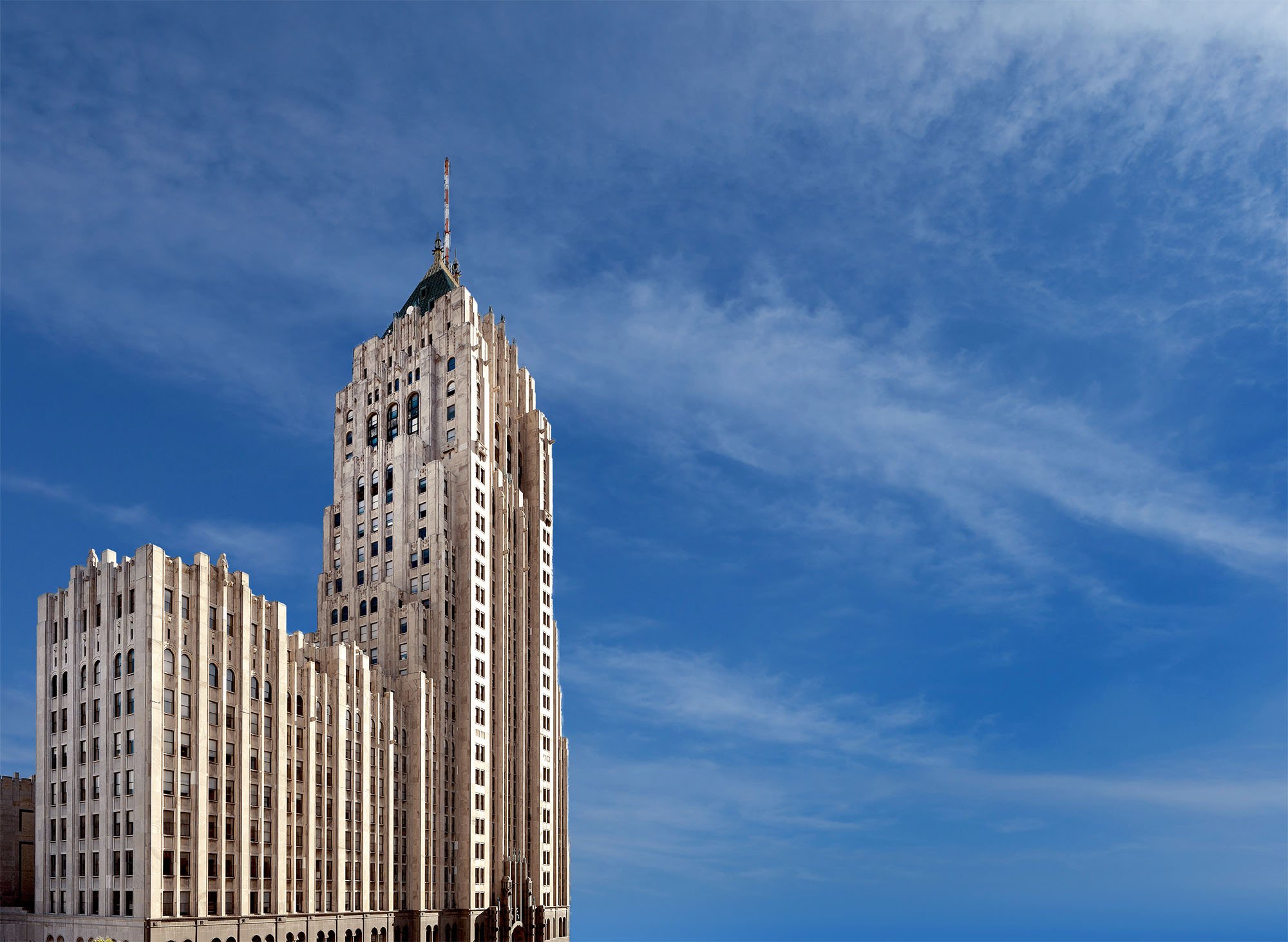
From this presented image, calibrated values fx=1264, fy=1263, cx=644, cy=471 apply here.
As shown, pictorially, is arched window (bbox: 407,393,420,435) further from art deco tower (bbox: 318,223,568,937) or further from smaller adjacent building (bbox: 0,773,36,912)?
smaller adjacent building (bbox: 0,773,36,912)

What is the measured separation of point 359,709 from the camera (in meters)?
134

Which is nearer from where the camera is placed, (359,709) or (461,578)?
(359,709)

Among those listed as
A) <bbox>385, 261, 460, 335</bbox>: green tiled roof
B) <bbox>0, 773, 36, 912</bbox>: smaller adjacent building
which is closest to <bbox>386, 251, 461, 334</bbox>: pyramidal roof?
<bbox>385, 261, 460, 335</bbox>: green tiled roof

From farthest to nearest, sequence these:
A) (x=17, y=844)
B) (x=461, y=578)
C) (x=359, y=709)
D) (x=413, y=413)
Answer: (x=413, y=413) < (x=461, y=578) < (x=359, y=709) < (x=17, y=844)

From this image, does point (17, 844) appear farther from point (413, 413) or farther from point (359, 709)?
point (413, 413)

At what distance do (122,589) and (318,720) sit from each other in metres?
25.2

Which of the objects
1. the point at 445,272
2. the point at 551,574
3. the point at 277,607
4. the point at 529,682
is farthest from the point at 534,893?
the point at 445,272

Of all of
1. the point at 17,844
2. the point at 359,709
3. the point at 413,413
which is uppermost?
the point at 413,413

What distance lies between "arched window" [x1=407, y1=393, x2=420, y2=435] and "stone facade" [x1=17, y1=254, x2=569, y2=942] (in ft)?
1.21

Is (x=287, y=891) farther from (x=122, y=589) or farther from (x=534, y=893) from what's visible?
(x=534, y=893)

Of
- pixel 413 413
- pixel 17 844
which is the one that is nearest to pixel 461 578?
pixel 413 413

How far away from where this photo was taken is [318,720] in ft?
416

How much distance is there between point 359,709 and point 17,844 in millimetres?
34646

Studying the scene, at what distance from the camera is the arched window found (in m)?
165
